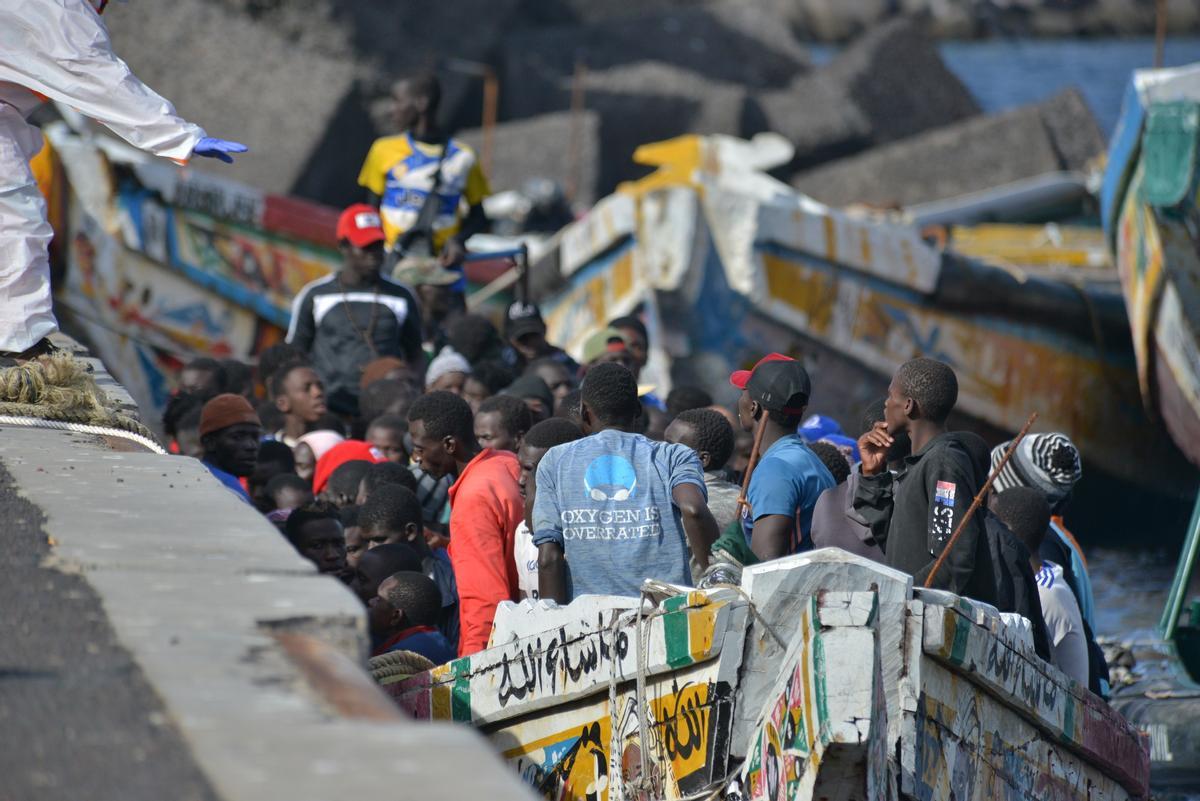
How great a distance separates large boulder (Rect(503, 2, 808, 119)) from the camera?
21.8m

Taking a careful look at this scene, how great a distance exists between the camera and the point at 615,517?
4895mm

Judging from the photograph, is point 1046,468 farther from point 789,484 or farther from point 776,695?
point 776,695

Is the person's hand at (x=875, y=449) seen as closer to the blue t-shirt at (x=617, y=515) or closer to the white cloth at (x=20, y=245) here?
the blue t-shirt at (x=617, y=515)

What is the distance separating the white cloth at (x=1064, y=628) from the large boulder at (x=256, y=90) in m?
12.7

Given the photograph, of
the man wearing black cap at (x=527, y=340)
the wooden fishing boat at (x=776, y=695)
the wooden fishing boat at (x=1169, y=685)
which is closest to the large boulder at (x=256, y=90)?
the man wearing black cap at (x=527, y=340)

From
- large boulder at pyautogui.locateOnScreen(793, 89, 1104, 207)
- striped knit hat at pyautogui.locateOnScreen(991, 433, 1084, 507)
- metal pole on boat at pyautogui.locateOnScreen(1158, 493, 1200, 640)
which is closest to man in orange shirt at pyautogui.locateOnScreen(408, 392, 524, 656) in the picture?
striped knit hat at pyautogui.locateOnScreen(991, 433, 1084, 507)

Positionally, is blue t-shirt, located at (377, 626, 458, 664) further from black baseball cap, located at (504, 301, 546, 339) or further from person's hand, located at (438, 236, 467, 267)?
person's hand, located at (438, 236, 467, 267)

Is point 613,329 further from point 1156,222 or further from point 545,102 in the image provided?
point 545,102

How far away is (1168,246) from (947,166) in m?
9.25

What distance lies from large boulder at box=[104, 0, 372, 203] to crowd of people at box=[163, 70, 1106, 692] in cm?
943

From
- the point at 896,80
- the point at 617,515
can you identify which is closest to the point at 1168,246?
the point at 617,515

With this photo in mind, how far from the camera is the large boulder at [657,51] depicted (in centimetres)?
2180

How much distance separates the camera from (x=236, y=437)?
666cm

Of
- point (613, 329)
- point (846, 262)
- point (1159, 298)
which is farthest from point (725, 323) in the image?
point (1159, 298)
